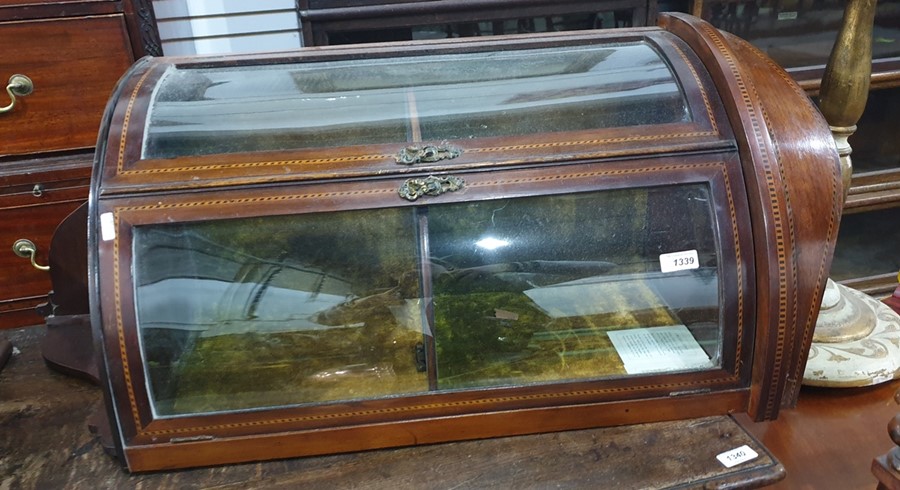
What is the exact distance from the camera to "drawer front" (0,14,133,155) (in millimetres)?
1502

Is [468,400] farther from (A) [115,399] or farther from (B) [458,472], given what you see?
(A) [115,399]

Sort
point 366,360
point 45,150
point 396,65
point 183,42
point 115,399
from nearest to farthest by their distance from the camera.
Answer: point 115,399 → point 366,360 → point 396,65 → point 45,150 → point 183,42

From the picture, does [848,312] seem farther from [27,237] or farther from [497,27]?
[27,237]

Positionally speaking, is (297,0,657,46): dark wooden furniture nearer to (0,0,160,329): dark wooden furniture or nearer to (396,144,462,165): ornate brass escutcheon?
(0,0,160,329): dark wooden furniture

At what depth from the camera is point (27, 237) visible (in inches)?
65.9

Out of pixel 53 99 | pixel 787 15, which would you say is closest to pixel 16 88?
pixel 53 99

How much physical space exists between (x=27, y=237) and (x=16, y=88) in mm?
390

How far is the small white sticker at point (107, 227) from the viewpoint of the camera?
107 cm

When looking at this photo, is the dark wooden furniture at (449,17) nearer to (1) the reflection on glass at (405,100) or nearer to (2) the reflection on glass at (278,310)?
(1) the reflection on glass at (405,100)

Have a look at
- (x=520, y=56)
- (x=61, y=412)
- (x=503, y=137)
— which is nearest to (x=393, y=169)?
(x=503, y=137)

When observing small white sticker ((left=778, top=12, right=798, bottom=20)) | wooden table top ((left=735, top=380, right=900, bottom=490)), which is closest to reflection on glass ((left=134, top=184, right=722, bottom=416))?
wooden table top ((left=735, top=380, right=900, bottom=490))

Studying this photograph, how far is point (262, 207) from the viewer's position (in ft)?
3.64

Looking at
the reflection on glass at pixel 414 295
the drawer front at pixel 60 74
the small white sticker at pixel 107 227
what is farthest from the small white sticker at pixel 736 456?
the drawer front at pixel 60 74

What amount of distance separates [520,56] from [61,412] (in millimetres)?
1212
